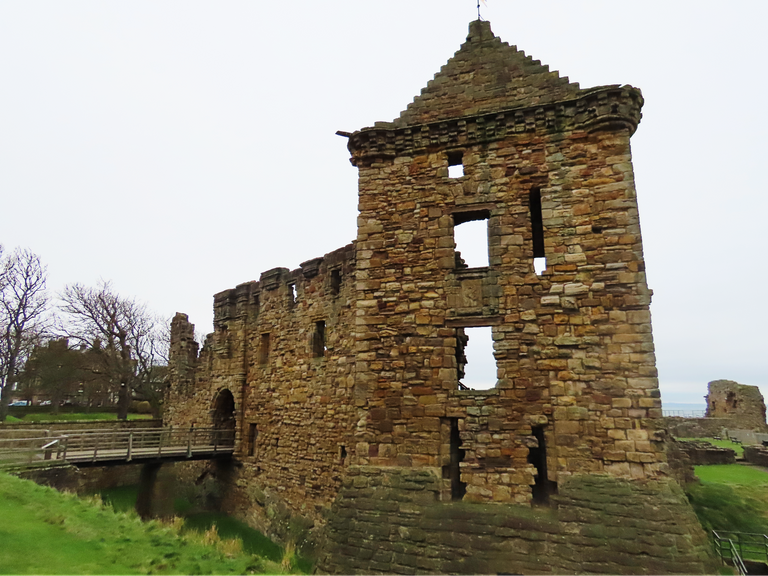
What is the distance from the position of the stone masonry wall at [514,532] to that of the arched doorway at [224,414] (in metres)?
13.1

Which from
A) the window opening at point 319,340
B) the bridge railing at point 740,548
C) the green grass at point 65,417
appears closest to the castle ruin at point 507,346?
the bridge railing at point 740,548

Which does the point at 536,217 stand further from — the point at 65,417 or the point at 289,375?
the point at 65,417

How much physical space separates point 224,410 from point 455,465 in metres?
14.7

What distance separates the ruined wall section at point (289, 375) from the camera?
13906mm

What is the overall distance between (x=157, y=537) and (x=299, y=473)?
6353mm

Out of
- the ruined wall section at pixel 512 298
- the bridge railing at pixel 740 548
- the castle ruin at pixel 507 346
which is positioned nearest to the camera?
the castle ruin at pixel 507 346

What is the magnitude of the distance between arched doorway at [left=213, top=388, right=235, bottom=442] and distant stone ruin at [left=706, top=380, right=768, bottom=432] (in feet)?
91.2

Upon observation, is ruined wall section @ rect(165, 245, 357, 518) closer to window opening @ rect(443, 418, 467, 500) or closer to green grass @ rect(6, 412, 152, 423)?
window opening @ rect(443, 418, 467, 500)

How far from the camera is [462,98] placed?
9.77 m

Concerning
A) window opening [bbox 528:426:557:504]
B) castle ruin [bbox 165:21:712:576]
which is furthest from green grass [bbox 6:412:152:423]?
window opening [bbox 528:426:557:504]

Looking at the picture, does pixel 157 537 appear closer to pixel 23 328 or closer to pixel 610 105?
pixel 610 105

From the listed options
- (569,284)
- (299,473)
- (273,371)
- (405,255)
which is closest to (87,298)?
(273,371)

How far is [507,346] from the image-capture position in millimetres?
8430

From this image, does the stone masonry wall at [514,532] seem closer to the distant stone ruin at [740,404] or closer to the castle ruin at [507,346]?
the castle ruin at [507,346]
